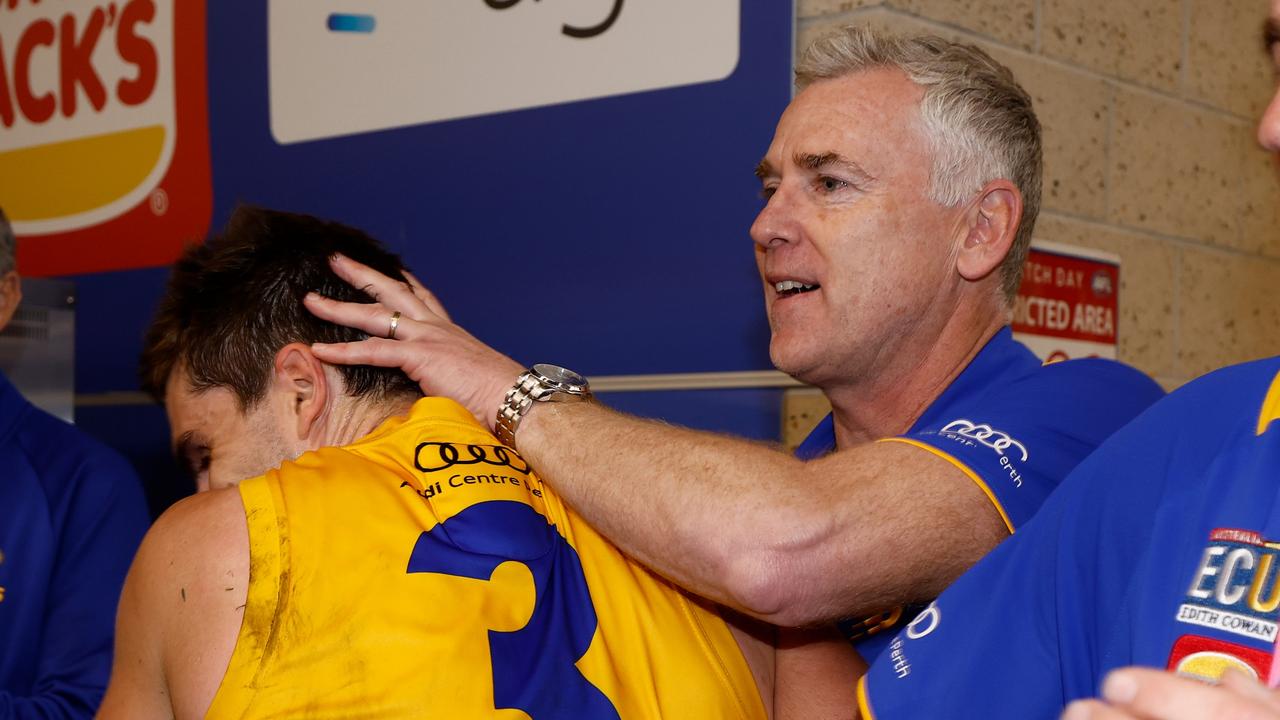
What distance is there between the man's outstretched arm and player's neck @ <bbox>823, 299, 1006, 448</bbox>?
27 centimetres

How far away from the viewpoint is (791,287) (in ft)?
5.32

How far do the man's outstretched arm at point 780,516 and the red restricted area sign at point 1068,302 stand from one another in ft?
3.64

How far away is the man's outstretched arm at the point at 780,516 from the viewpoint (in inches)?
49.8

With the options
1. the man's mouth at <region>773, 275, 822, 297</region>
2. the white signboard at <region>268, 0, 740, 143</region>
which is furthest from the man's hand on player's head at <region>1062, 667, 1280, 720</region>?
the white signboard at <region>268, 0, 740, 143</region>

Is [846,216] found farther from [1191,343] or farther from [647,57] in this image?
[1191,343]

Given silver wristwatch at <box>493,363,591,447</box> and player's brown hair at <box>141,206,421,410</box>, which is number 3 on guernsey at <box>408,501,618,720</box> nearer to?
silver wristwatch at <box>493,363,591,447</box>

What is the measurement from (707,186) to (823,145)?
1.86 feet

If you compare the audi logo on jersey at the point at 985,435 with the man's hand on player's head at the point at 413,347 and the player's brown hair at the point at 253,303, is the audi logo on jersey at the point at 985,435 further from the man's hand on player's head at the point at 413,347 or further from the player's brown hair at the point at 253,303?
the player's brown hair at the point at 253,303

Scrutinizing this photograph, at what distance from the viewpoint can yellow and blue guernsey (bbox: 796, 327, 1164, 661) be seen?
1330 millimetres

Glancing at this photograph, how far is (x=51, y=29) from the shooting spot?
3172 millimetres

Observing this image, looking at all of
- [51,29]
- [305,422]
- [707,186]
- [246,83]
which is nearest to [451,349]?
[305,422]

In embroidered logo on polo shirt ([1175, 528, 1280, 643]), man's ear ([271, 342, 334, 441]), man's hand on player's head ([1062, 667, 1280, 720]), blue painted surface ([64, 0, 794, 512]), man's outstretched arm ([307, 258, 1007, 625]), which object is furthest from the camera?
blue painted surface ([64, 0, 794, 512])

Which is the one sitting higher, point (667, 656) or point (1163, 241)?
point (1163, 241)

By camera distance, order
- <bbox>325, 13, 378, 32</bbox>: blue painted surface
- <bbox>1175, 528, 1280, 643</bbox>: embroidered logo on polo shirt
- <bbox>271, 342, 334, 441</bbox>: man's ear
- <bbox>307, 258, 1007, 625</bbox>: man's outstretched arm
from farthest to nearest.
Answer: <bbox>325, 13, 378, 32</bbox>: blue painted surface, <bbox>271, 342, 334, 441</bbox>: man's ear, <bbox>307, 258, 1007, 625</bbox>: man's outstretched arm, <bbox>1175, 528, 1280, 643</bbox>: embroidered logo on polo shirt
